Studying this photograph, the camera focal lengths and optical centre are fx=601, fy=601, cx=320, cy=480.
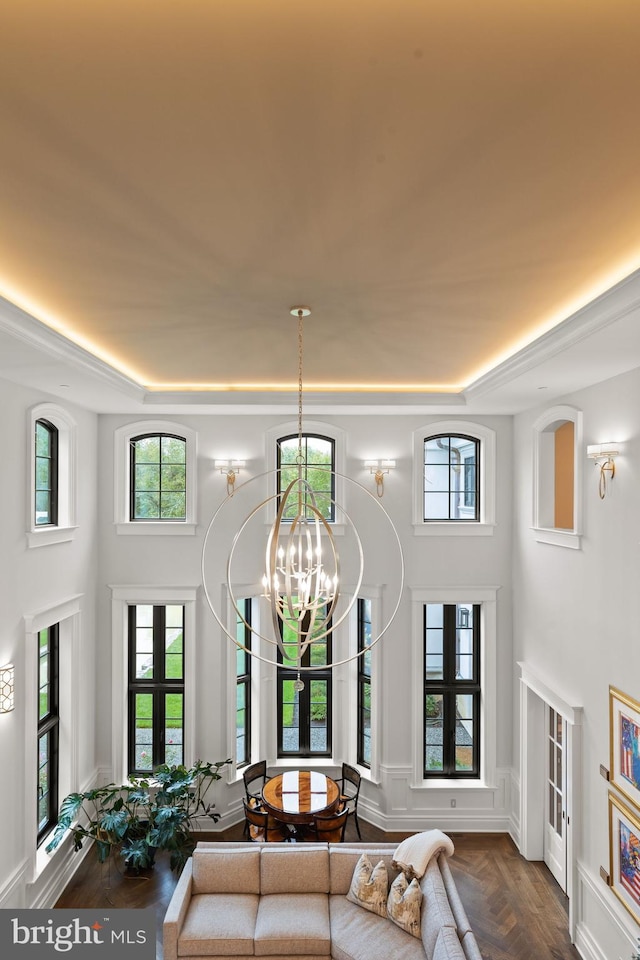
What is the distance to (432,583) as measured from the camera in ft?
25.1

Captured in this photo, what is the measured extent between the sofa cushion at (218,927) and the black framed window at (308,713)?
2.72 meters

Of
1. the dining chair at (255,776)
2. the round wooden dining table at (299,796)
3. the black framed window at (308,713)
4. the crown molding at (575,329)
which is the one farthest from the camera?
the black framed window at (308,713)

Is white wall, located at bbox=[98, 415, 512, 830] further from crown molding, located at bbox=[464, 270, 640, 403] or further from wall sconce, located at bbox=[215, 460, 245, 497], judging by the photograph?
crown molding, located at bbox=[464, 270, 640, 403]

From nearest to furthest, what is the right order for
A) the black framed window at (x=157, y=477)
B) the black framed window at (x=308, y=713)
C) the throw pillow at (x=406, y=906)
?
the throw pillow at (x=406, y=906), the black framed window at (x=157, y=477), the black framed window at (x=308, y=713)

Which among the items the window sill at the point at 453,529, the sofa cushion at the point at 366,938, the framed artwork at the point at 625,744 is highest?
the window sill at the point at 453,529

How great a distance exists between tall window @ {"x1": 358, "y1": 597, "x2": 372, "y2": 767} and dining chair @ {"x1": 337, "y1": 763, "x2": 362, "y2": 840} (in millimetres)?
339

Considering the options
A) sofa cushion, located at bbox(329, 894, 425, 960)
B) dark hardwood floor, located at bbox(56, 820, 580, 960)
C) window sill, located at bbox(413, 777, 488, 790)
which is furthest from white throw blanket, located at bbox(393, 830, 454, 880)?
window sill, located at bbox(413, 777, 488, 790)

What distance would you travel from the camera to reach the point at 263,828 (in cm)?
666

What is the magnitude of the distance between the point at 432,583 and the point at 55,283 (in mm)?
5624

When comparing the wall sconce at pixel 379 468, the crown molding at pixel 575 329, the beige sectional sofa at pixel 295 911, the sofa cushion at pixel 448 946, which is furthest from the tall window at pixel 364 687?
the crown molding at pixel 575 329

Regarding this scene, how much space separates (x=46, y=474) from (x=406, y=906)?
5313 mm

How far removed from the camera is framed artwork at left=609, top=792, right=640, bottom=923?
4.53 meters

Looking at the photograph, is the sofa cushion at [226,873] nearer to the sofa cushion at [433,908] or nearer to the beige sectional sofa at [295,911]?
the beige sectional sofa at [295,911]

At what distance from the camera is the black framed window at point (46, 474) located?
6.20 metres
